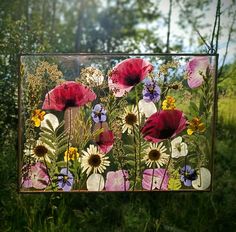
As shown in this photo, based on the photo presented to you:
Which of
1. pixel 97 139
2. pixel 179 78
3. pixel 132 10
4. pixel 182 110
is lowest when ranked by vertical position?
pixel 97 139

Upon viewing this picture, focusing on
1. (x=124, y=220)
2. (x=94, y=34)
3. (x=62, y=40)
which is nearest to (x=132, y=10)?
(x=94, y=34)

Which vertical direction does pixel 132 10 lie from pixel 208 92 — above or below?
above

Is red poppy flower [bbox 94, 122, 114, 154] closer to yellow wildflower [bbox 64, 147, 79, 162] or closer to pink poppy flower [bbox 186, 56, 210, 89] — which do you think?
yellow wildflower [bbox 64, 147, 79, 162]

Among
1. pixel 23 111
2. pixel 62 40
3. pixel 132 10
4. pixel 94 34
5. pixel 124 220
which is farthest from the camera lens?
pixel 132 10

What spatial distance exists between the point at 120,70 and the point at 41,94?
400mm

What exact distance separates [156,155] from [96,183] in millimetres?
327

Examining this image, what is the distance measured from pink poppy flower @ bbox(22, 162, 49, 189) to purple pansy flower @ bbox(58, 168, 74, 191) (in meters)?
0.06

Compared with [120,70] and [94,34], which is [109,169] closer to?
[120,70]

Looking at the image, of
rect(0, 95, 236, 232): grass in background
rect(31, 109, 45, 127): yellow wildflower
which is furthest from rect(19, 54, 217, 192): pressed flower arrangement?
rect(0, 95, 236, 232): grass in background

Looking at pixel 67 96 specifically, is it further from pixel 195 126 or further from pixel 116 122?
pixel 195 126

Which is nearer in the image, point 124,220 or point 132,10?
point 124,220

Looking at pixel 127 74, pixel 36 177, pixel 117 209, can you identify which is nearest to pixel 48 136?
pixel 36 177

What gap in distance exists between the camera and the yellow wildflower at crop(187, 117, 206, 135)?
2213mm

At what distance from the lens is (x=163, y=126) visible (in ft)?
7.18
